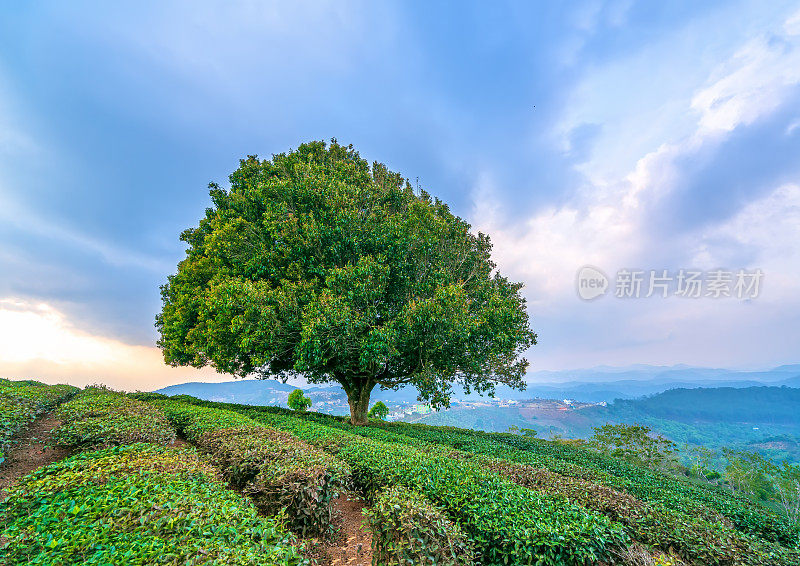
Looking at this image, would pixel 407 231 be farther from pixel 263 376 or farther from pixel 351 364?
pixel 263 376

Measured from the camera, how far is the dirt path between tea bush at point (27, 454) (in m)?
6.02

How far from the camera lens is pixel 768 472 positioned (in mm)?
15609

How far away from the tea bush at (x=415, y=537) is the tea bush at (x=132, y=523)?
1337 mm

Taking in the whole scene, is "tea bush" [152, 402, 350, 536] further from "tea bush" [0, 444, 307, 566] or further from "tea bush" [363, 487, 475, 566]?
"tea bush" [363, 487, 475, 566]

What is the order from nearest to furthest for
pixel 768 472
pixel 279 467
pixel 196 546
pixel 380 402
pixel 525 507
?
pixel 196 546, pixel 525 507, pixel 279 467, pixel 768 472, pixel 380 402

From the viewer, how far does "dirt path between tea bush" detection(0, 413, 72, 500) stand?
6.02 meters

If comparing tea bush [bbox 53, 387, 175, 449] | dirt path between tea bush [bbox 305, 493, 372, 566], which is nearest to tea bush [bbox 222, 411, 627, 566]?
dirt path between tea bush [bbox 305, 493, 372, 566]

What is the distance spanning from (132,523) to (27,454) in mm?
6158

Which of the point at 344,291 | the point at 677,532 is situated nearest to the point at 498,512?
the point at 677,532

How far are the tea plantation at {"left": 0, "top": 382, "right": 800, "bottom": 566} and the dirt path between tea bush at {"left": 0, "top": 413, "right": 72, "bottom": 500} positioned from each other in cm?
30

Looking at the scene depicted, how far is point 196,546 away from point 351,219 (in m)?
11.9

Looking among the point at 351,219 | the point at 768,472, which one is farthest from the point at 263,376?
the point at 768,472

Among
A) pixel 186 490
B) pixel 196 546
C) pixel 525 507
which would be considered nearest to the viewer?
pixel 196 546

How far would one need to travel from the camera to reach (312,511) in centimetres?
509
